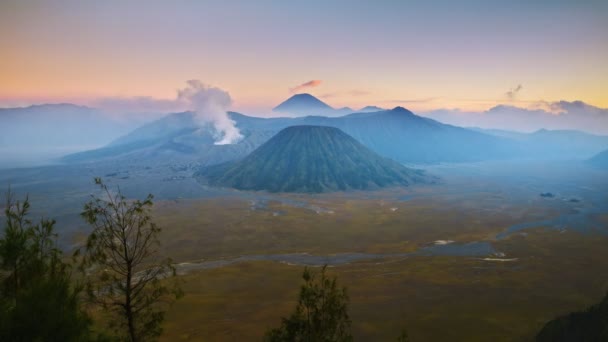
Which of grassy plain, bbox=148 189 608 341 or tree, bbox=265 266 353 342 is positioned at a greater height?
tree, bbox=265 266 353 342

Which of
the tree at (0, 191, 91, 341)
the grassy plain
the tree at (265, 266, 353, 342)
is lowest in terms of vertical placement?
the grassy plain

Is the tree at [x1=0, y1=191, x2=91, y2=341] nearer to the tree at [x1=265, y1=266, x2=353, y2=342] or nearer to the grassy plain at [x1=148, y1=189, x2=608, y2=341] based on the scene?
the tree at [x1=265, y1=266, x2=353, y2=342]

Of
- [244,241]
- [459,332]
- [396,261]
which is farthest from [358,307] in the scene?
[244,241]

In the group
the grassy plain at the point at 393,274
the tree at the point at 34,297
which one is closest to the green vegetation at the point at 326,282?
the tree at the point at 34,297

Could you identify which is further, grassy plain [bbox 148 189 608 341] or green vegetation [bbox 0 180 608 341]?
grassy plain [bbox 148 189 608 341]

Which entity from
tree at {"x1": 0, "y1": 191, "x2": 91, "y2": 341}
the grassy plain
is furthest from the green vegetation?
the grassy plain

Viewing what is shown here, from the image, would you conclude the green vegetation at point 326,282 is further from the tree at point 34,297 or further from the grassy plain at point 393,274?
the grassy plain at point 393,274

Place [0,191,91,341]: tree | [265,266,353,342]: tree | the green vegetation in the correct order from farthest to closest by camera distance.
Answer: [265,266,353,342]: tree < the green vegetation < [0,191,91,341]: tree

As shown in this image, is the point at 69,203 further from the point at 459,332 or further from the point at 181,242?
the point at 459,332
